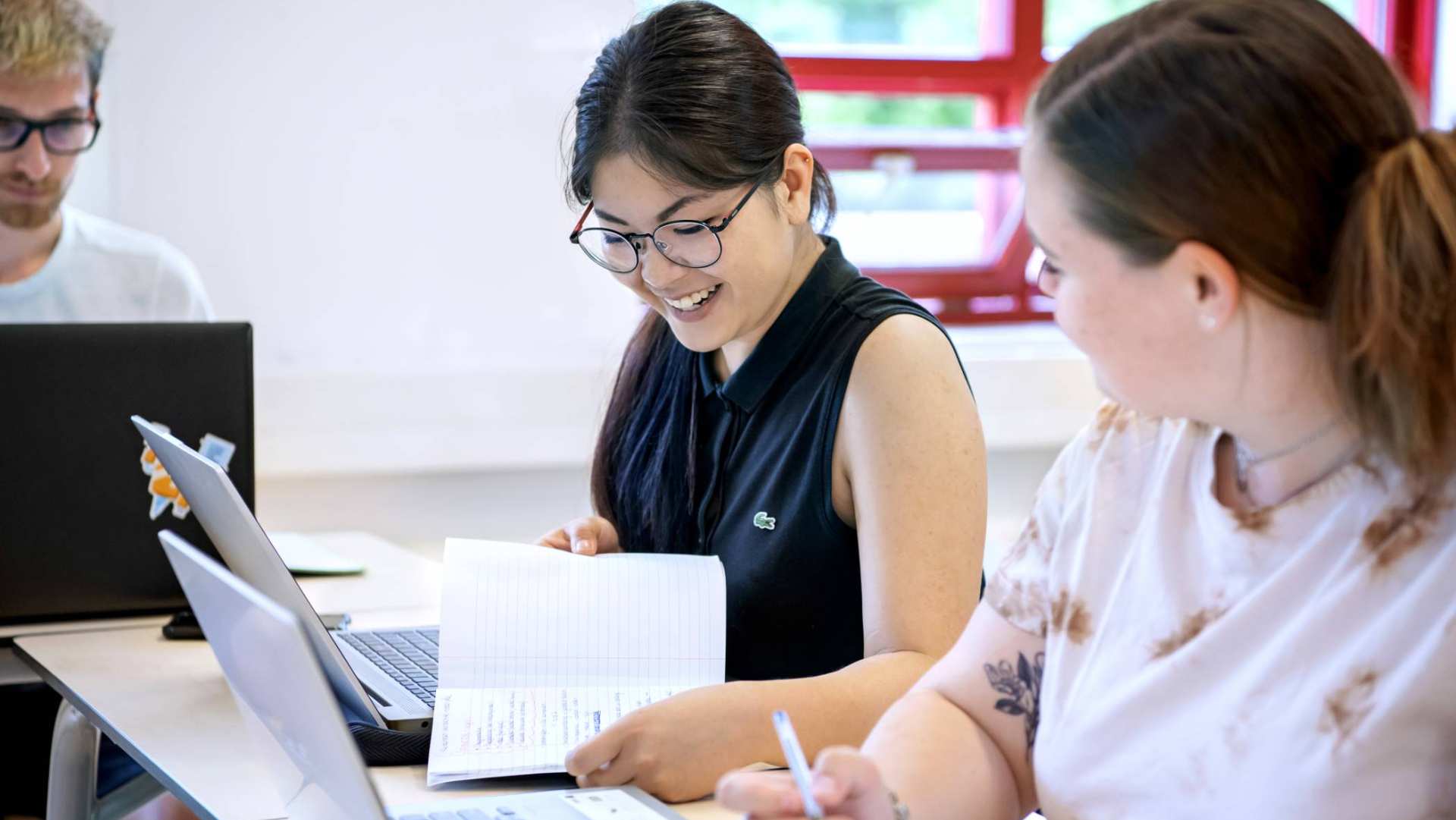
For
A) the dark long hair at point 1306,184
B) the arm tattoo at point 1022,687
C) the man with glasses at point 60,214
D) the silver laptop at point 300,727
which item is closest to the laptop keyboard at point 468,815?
the silver laptop at point 300,727

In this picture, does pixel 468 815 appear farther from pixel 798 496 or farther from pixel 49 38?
pixel 49 38

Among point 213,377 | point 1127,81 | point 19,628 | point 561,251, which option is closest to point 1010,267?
point 561,251

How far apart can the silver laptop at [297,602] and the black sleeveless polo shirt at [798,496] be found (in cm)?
33

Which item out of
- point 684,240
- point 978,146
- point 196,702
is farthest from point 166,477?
point 978,146

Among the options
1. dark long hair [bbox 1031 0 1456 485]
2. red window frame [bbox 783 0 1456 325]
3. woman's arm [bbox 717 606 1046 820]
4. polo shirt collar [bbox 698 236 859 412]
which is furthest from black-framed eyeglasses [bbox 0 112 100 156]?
dark long hair [bbox 1031 0 1456 485]

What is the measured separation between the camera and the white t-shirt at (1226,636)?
859 mm

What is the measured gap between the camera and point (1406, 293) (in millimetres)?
817

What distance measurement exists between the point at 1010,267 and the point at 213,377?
2.08m

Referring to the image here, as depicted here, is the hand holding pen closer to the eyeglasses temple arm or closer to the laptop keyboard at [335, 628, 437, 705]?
the laptop keyboard at [335, 628, 437, 705]

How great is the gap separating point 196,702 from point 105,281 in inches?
54.0

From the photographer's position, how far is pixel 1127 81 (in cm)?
89

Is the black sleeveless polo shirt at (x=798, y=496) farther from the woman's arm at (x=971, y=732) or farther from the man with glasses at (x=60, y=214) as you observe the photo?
the man with glasses at (x=60, y=214)

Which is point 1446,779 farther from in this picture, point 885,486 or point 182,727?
point 182,727

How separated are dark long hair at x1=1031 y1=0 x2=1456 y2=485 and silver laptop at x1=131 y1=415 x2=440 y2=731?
0.63m
